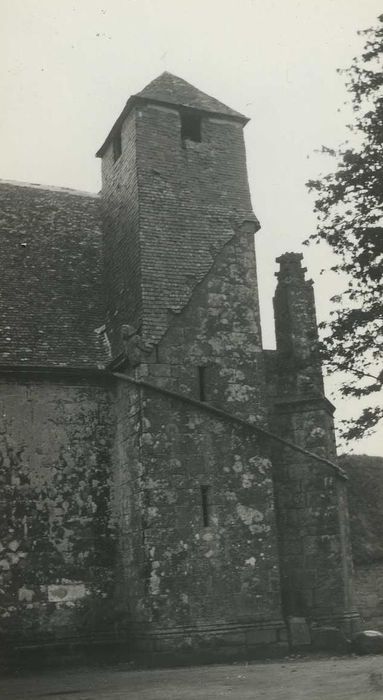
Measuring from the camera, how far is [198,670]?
12047 millimetres

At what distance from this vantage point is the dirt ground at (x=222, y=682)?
891 centimetres

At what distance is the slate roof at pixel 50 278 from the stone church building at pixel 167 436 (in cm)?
6

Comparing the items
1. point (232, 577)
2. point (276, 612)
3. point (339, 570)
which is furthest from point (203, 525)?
point (339, 570)

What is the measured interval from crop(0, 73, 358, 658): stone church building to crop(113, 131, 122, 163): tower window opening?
39.4 inches

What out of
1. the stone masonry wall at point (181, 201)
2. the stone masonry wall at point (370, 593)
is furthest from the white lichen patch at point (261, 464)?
the stone masonry wall at point (370, 593)

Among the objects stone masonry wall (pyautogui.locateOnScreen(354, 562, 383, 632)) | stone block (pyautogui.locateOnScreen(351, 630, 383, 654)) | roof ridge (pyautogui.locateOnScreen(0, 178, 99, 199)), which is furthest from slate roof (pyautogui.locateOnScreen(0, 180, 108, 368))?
stone masonry wall (pyautogui.locateOnScreen(354, 562, 383, 632))

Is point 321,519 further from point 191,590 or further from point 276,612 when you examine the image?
point 191,590

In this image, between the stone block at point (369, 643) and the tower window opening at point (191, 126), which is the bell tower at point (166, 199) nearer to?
the tower window opening at point (191, 126)

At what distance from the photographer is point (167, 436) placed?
13.9 meters

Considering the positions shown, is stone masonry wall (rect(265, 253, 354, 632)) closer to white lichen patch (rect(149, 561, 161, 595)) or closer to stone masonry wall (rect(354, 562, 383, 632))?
white lichen patch (rect(149, 561, 161, 595))

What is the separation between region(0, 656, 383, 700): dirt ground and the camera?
8.91m

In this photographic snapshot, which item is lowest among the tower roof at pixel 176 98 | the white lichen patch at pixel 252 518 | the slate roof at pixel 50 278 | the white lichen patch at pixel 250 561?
the white lichen patch at pixel 250 561

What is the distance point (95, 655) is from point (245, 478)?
4.21 meters

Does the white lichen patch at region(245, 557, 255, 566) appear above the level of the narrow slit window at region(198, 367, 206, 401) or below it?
below
